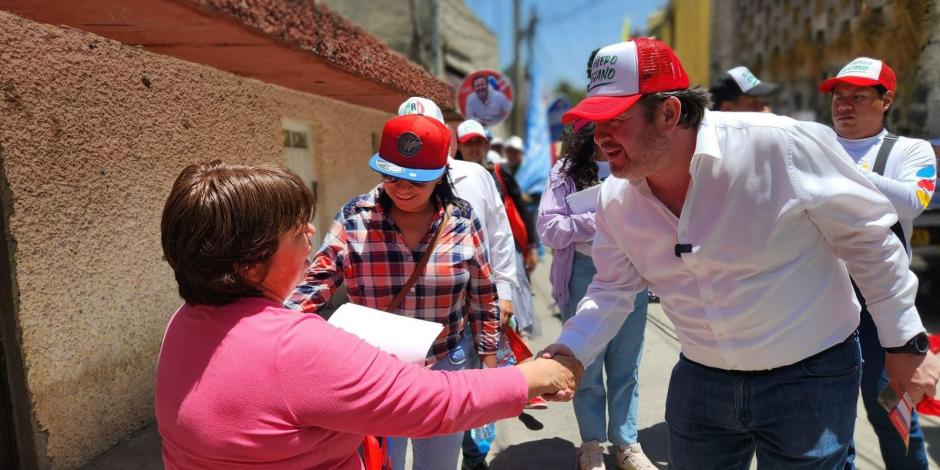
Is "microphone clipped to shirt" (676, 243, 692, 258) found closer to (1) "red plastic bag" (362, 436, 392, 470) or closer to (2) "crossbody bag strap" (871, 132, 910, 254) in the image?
(1) "red plastic bag" (362, 436, 392, 470)

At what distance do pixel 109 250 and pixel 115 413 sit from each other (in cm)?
87

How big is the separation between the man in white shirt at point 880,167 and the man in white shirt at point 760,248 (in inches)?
40.7

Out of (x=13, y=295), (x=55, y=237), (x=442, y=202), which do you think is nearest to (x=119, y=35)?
(x=55, y=237)

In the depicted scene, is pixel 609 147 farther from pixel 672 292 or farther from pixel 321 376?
pixel 321 376

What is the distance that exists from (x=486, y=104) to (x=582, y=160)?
10.7 ft

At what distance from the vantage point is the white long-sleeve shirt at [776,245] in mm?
1600

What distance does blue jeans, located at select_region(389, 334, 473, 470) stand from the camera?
236 cm

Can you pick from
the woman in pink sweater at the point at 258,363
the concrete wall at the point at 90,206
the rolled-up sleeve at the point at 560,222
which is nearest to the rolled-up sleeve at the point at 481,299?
the rolled-up sleeve at the point at 560,222

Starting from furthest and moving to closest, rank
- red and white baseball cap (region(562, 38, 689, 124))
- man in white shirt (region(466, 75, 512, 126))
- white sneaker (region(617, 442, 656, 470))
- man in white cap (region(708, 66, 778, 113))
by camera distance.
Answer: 1. man in white shirt (region(466, 75, 512, 126))
2. man in white cap (region(708, 66, 778, 113))
3. white sneaker (region(617, 442, 656, 470))
4. red and white baseball cap (region(562, 38, 689, 124))

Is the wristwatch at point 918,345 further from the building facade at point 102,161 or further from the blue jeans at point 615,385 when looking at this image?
the building facade at point 102,161

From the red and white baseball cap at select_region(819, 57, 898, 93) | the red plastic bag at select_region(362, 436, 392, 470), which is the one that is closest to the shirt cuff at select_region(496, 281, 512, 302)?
the red plastic bag at select_region(362, 436, 392, 470)

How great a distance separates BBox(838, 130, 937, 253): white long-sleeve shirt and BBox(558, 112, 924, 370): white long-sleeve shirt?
3.19ft

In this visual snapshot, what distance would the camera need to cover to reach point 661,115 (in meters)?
1.68

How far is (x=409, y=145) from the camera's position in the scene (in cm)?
234
